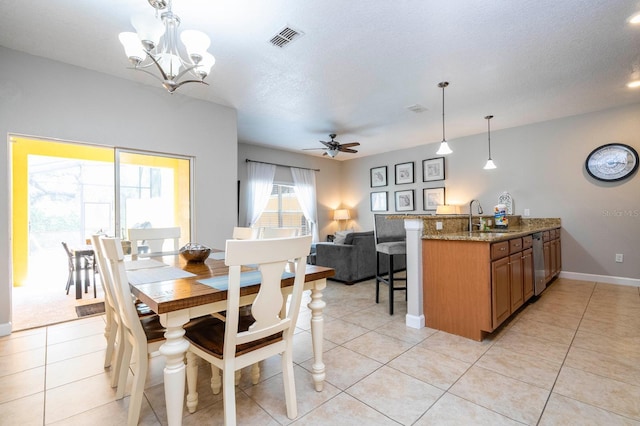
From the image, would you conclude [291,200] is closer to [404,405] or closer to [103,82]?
[103,82]

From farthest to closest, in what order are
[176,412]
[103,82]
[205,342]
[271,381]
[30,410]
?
1. [103,82]
2. [271,381]
3. [30,410]
4. [205,342]
5. [176,412]

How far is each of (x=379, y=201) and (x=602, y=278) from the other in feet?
13.6

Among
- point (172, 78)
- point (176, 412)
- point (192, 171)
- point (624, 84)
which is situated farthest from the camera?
point (192, 171)

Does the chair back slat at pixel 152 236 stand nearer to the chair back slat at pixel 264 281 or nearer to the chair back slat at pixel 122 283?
the chair back slat at pixel 122 283

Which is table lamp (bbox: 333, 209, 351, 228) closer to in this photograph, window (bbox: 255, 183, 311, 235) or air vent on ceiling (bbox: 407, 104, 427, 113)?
window (bbox: 255, 183, 311, 235)

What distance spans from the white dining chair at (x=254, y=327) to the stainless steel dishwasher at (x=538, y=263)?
10.6 feet

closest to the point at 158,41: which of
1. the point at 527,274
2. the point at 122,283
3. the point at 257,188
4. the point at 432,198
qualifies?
the point at 122,283

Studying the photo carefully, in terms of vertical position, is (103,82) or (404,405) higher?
(103,82)

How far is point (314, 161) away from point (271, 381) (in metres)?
6.02

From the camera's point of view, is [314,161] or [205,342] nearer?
[205,342]

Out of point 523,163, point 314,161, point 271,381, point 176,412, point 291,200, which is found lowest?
point 271,381

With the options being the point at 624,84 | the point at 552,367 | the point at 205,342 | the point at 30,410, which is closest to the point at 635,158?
the point at 624,84

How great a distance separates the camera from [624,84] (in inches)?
136

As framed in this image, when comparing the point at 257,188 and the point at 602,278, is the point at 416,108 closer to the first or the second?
the point at 257,188
